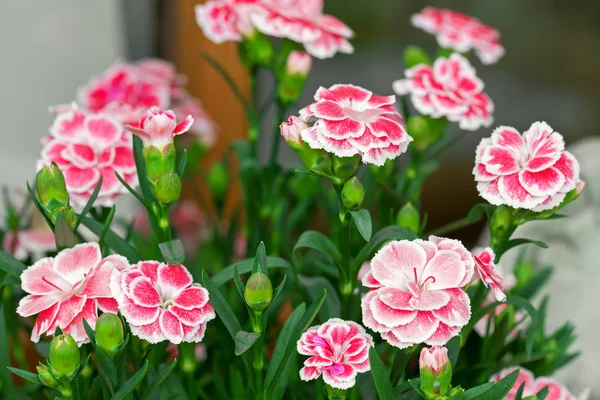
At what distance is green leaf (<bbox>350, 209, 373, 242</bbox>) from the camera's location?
1.46 ft

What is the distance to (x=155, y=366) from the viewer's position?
53 centimetres

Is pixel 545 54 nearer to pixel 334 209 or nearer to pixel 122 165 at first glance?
pixel 334 209

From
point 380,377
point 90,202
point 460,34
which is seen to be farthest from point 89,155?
point 460,34

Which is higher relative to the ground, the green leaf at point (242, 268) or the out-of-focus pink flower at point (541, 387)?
the green leaf at point (242, 268)

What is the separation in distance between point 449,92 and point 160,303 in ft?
0.97

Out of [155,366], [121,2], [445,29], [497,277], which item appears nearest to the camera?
[497,277]

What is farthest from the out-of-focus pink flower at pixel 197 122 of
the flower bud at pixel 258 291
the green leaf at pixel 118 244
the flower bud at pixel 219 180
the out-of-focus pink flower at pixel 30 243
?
the flower bud at pixel 258 291

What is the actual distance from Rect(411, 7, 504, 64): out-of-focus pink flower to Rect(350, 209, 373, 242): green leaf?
296 millimetres

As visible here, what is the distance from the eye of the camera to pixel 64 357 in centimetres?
41

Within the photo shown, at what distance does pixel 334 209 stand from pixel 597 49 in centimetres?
82

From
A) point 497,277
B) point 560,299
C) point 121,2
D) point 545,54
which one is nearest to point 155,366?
point 497,277

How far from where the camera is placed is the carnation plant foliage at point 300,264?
16.5 inches

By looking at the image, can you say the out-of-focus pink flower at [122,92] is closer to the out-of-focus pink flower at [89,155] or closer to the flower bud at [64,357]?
the out-of-focus pink flower at [89,155]

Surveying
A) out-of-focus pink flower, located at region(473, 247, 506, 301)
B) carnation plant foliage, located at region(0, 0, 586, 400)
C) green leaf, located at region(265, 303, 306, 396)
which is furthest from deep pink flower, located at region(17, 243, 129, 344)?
out-of-focus pink flower, located at region(473, 247, 506, 301)
